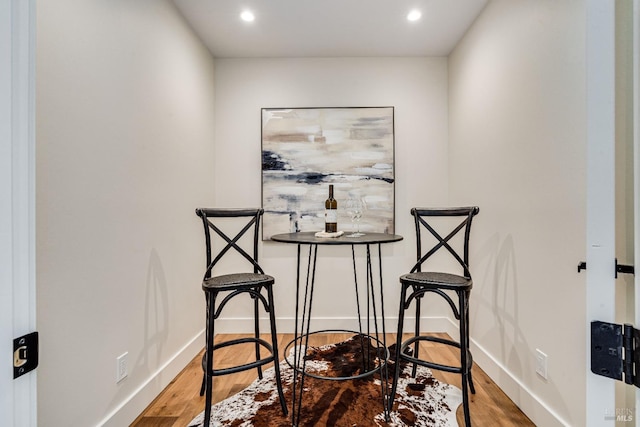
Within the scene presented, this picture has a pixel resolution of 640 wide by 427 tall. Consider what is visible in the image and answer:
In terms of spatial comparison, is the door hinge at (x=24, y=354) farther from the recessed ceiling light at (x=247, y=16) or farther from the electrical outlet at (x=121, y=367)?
the recessed ceiling light at (x=247, y=16)

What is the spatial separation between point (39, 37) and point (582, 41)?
2220mm

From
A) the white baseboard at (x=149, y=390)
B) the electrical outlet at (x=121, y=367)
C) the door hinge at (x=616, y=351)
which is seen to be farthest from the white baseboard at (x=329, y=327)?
the door hinge at (x=616, y=351)

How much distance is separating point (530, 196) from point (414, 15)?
5.26 feet

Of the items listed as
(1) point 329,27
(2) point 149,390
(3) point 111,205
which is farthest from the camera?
(1) point 329,27

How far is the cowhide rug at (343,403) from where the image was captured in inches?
68.4

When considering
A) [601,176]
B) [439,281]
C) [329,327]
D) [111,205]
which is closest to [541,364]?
[439,281]

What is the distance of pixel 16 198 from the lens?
0.57 meters

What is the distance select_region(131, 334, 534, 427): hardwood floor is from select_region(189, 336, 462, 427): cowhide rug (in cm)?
9

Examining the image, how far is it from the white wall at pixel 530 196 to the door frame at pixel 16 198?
1889mm

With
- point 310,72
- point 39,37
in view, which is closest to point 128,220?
point 39,37

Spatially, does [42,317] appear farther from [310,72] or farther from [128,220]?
[310,72]

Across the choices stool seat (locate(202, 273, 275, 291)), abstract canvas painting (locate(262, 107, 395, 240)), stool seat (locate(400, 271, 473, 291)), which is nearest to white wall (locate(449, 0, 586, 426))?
stool seat (locate(400, 271, 473, 291))

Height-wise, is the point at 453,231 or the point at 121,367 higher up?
the point at 453,231

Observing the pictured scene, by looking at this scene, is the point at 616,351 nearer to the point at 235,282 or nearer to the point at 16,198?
the point at 16,198
